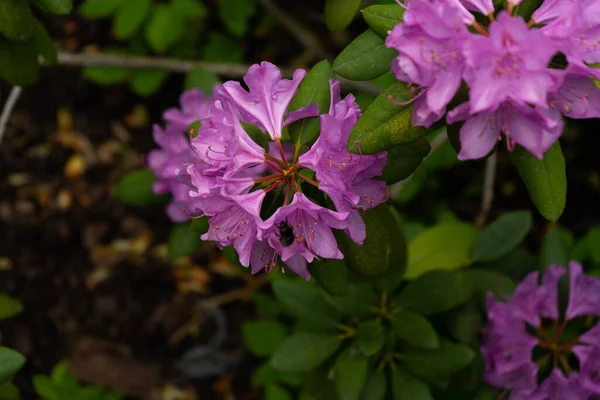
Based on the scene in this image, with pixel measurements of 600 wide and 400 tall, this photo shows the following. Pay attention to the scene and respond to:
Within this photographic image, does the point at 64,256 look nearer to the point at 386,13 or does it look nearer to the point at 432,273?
the point at 432,273

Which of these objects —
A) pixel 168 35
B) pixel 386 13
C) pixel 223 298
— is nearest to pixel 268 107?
pixel 386 13

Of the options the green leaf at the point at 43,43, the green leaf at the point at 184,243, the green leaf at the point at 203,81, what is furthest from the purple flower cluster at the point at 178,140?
the green leaf at the point at 43,43

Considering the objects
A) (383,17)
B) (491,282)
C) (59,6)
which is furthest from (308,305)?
(59,6)

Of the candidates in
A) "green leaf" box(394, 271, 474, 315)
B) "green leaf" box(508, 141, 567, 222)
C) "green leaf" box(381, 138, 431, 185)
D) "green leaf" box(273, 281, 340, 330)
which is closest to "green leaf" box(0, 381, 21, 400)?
"green leaf" box(273, 281, 340, 330)

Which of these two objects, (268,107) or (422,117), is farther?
(268,107)

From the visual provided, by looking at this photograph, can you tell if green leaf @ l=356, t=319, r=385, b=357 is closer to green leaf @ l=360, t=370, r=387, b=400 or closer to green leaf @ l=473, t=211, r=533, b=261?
green leaf @ l=360, t=370, r=387, b=400
